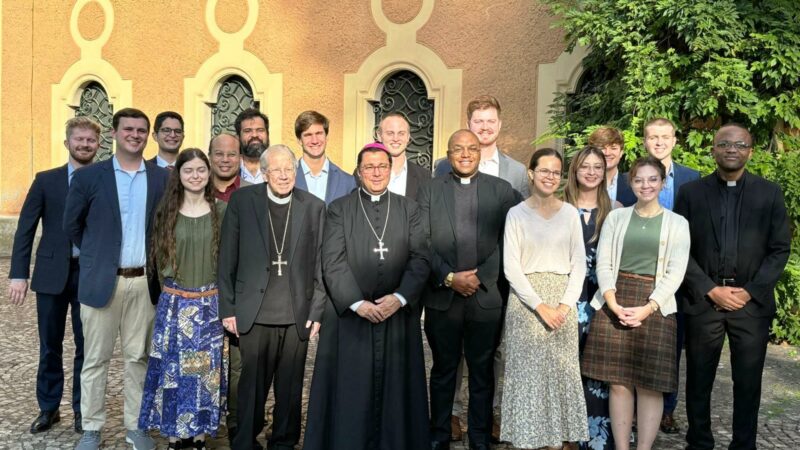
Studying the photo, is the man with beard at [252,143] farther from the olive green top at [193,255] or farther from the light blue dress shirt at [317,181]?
the olive green top at [193,255]

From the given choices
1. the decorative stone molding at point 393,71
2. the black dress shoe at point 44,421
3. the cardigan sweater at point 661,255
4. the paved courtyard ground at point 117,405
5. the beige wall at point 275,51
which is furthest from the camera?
the decorative stone molding at point 393,71

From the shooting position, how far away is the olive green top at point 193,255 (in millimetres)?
4164

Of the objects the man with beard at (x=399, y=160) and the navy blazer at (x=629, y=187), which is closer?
the navy blazer at (x=629, y=187)

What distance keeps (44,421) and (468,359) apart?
2.81 meters

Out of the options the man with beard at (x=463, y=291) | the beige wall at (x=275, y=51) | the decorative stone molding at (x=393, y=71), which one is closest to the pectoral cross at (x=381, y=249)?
the man with beard at (x=463, y=291)

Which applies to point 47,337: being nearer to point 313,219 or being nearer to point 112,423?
point 112,423

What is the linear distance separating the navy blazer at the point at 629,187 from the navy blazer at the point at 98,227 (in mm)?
2898

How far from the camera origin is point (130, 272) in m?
4.34

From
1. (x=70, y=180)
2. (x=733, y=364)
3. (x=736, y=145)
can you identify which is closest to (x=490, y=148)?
(x=736, y=145)

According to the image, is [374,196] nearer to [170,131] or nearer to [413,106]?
[170,131]

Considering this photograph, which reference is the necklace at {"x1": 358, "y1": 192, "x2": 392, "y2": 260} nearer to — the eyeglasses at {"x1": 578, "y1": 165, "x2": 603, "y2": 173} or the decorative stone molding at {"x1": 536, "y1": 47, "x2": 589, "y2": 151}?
the eyeglasses at {"x1": 578, "y1": 165, "x2": 603, "y2": 173}

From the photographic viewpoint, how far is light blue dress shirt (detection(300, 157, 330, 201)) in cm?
514

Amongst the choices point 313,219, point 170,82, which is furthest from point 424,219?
point 170,82

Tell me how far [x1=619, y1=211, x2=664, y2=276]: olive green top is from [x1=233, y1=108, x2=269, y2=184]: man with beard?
8.68ft
